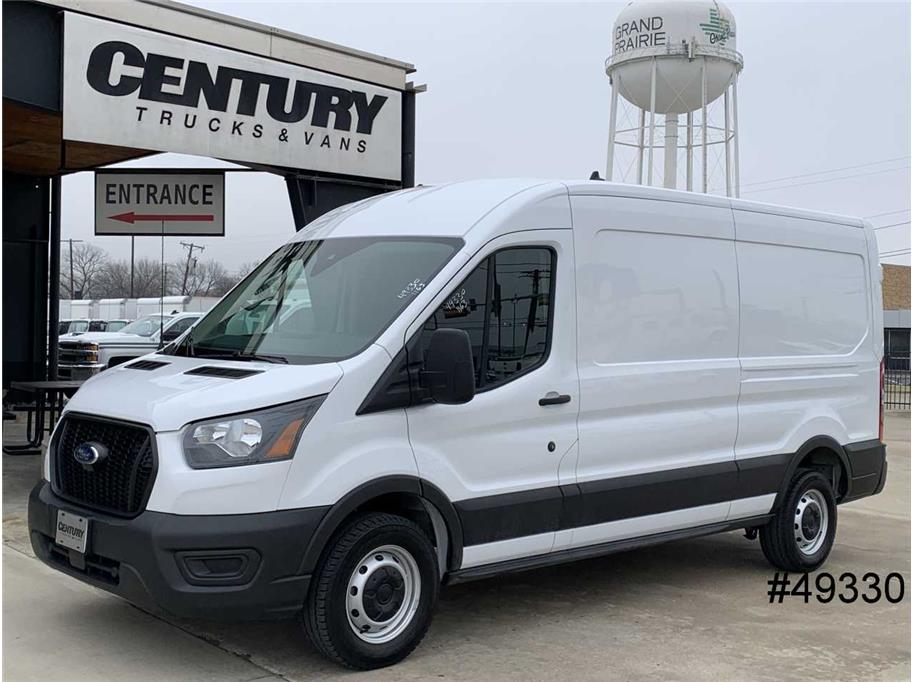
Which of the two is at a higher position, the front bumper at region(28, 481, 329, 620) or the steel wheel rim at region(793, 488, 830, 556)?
the front bumper at region(28, 481, 329, 620)

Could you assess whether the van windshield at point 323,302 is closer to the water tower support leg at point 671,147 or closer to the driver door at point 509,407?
the driver door at point 509,407

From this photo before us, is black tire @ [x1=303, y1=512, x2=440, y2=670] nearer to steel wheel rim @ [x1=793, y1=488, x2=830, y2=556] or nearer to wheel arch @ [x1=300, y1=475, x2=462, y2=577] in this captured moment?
wheel arch @ [x1=300, y1=475, x2=462, y2=577]

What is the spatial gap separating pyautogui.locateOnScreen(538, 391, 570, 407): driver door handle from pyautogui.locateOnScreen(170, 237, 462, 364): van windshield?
3.15 ft

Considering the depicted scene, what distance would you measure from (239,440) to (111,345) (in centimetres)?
1674

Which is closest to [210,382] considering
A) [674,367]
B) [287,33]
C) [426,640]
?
[426,640]

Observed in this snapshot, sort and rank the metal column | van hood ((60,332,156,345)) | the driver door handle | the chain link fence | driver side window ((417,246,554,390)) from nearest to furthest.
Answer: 1. driver side window ((417,246,554,390))
2. the driver door handle
3. the metal column
4. van hood ((60,332,156,345))
5. the chain link fence

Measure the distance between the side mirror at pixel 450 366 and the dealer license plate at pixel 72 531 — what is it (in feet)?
5.95

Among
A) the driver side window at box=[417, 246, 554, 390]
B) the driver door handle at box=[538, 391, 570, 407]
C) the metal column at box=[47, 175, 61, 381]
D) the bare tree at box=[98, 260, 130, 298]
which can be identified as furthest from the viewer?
the bare tree at box=[98, 260, 130, 298]

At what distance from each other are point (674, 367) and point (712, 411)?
499 millimetres

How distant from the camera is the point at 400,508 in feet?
17.8

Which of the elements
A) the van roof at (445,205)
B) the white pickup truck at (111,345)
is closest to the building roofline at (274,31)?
the van roof at (445,205)

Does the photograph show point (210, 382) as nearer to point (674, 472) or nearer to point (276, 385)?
point (276, 385)

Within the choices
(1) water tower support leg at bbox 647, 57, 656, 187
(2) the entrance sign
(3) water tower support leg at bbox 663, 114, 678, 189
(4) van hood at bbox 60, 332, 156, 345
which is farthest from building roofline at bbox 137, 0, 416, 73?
(3) water tower support leg at bbox 663, 114, 678, 189

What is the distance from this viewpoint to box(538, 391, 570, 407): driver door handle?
230 inches
